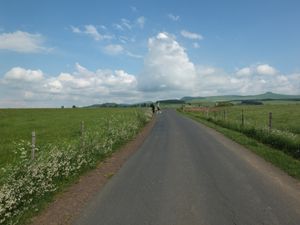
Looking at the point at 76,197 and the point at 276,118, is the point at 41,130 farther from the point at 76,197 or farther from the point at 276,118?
the point at 276,118

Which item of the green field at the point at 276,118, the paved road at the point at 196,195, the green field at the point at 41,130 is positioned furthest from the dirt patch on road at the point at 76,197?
the green field at the point at 276,118

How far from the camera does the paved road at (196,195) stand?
20.5ft

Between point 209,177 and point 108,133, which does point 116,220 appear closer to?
point 209,177

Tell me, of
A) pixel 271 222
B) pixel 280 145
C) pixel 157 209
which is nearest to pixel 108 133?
pixel 280 145

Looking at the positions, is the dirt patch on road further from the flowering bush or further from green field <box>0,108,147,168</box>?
green field <box>0,108,147,168</box>

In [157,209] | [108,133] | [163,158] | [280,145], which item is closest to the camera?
[157,209]

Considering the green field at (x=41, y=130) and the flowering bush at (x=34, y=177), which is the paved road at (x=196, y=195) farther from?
the green field at (x=41, y=130)

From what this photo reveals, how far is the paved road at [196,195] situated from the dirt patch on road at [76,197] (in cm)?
26

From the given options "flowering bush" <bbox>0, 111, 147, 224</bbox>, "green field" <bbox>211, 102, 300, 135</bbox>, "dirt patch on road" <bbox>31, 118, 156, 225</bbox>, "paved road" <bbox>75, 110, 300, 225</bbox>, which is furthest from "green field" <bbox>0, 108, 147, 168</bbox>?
"green field" <bbox>211, 102, 300, 135</bbox>

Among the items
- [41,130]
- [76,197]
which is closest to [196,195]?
[76,197]

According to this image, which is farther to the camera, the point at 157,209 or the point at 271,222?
the point at 157,209

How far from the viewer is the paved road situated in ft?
20.5

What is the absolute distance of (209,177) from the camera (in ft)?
31.9

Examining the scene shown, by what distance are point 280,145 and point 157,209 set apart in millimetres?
11364
